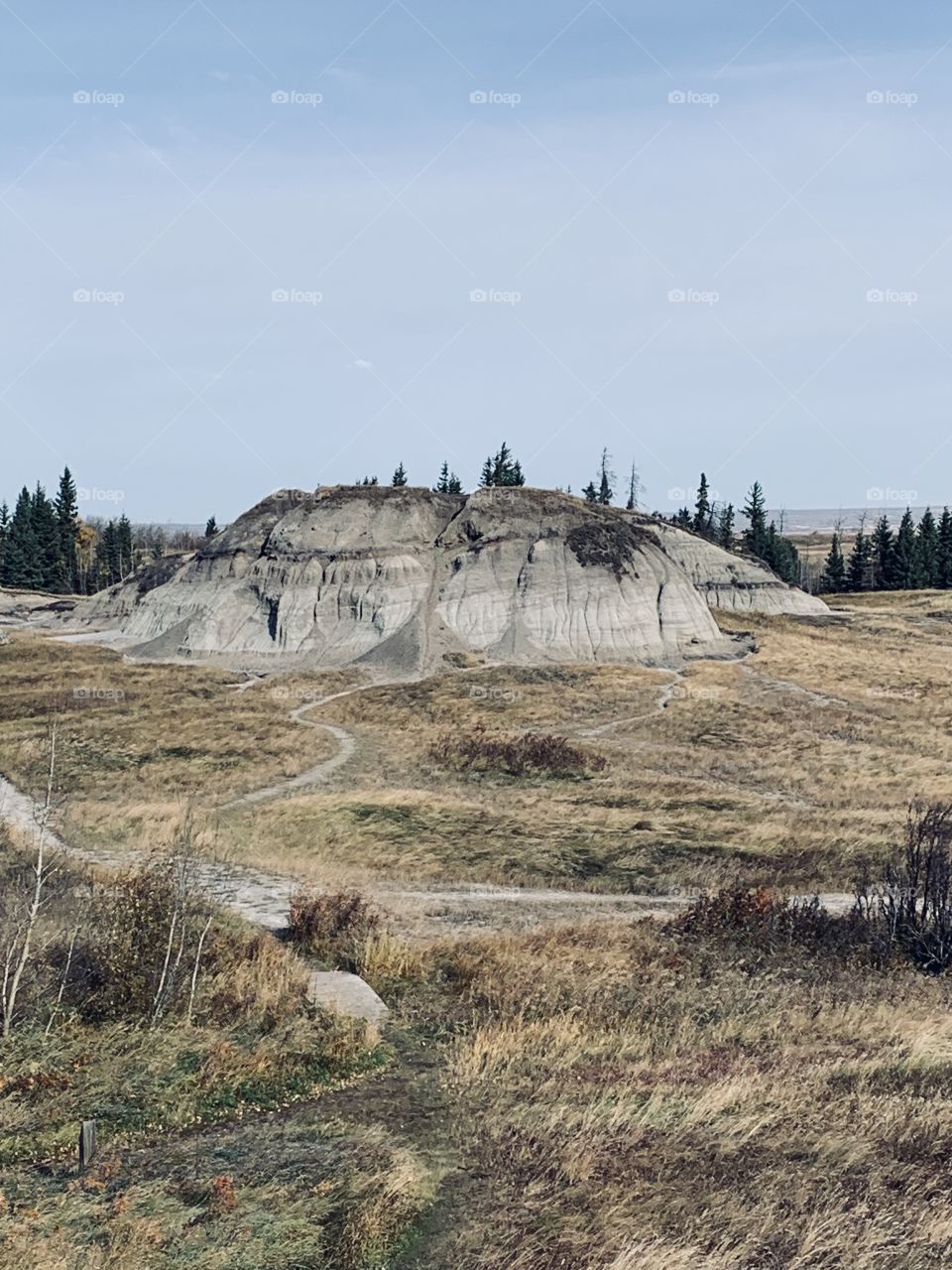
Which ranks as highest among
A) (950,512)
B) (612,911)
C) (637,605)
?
(950,512)

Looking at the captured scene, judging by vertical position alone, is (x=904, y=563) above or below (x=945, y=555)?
below

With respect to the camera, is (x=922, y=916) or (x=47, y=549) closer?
(x=922, y=916)

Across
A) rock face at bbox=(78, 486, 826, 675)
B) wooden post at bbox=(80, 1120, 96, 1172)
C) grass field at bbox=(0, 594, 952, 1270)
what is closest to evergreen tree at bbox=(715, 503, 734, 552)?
rock face at bbox=(78, 486, 826, 675)

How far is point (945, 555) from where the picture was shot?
12925 cm

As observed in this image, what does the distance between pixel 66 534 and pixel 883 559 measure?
10672cm

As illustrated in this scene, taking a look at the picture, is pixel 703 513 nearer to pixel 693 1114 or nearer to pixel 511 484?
pixel 511 484

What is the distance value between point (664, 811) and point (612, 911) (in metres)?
11.3

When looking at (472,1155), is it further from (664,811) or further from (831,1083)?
(664,811)

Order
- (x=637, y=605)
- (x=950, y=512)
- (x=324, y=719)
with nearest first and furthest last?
1. (x=324, y=719)
2. (x=637, y=605)
3. (x=950, y=512)

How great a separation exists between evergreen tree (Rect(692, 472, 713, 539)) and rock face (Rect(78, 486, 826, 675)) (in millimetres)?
59038

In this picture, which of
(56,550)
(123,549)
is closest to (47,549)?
(56,550)

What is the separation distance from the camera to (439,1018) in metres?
13.9

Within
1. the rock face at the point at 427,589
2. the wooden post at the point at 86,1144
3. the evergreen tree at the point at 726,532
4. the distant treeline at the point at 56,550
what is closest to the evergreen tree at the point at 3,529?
the distant treeline at the point at 56,550

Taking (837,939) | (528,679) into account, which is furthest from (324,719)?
(837,939)
